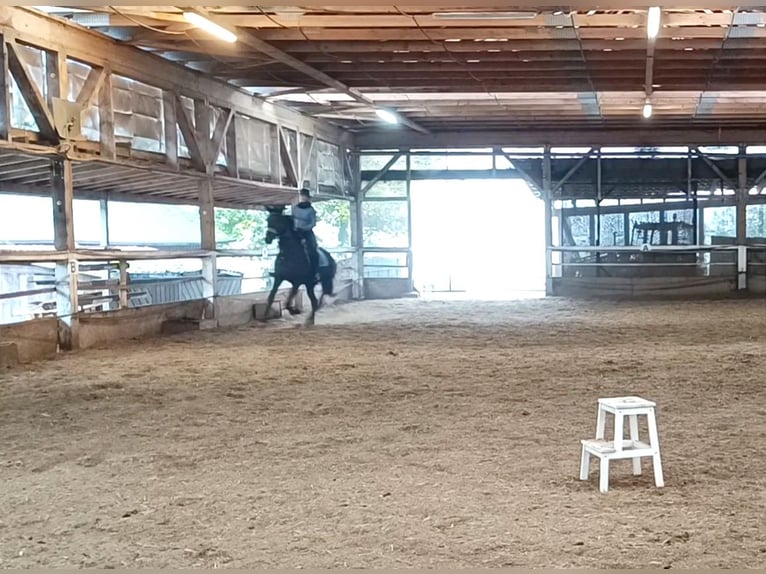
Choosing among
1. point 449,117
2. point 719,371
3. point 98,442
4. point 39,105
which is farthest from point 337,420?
point 449,117

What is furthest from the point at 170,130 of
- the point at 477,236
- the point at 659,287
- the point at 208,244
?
the point at 477,236

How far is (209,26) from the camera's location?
6.84 meters

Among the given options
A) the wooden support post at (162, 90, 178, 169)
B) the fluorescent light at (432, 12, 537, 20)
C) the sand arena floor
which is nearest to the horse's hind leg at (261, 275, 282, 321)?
the wooden support post at (162, 90, 178, 169)

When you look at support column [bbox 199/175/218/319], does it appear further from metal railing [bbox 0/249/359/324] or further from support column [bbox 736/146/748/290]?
support column [bbox 736/146/748/290]

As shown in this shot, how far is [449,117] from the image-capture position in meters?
13.5

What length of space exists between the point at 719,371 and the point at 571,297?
8582mm

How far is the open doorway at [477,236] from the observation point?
19.0 metres

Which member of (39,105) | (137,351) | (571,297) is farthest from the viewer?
(571,297)

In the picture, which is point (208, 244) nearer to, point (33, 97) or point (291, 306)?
point (291, 306)

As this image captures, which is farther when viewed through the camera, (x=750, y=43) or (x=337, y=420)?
(x=750, y=43)

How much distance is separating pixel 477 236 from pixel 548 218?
17.0 ft

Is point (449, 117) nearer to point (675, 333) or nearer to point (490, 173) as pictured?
point (490, 173)

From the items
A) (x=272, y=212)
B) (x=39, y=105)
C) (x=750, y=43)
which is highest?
(x=750, y=43)

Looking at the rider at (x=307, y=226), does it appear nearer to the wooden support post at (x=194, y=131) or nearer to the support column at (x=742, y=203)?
the wooden support post at (x=194, y=131)
